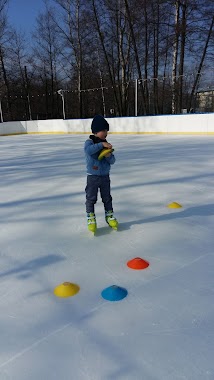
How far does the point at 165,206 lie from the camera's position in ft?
10.7

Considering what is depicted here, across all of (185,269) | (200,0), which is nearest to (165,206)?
(185,269)

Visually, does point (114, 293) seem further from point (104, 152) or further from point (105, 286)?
point (104, 152)

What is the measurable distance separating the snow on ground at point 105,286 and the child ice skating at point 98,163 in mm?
187

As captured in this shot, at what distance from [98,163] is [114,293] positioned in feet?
3.82

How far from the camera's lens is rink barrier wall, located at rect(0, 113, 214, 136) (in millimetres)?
10938

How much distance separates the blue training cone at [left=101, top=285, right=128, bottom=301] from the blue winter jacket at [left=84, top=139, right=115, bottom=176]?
3.54 feet

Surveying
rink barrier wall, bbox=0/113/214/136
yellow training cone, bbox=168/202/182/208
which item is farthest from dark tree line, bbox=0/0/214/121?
yellow training cone, bbox=168/202/182/208

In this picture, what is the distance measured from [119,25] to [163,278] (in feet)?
68.5

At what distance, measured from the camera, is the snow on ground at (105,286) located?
125cm

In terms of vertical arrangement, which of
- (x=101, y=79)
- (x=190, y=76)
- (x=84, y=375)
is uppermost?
(x=101, y=79)

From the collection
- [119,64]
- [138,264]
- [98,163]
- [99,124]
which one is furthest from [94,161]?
[119,64]

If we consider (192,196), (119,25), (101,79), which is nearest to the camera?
(192,196)

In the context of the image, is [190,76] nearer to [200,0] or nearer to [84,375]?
[200,0]

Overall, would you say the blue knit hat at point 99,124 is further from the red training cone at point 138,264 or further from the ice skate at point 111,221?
the red training cone at point 138,264
